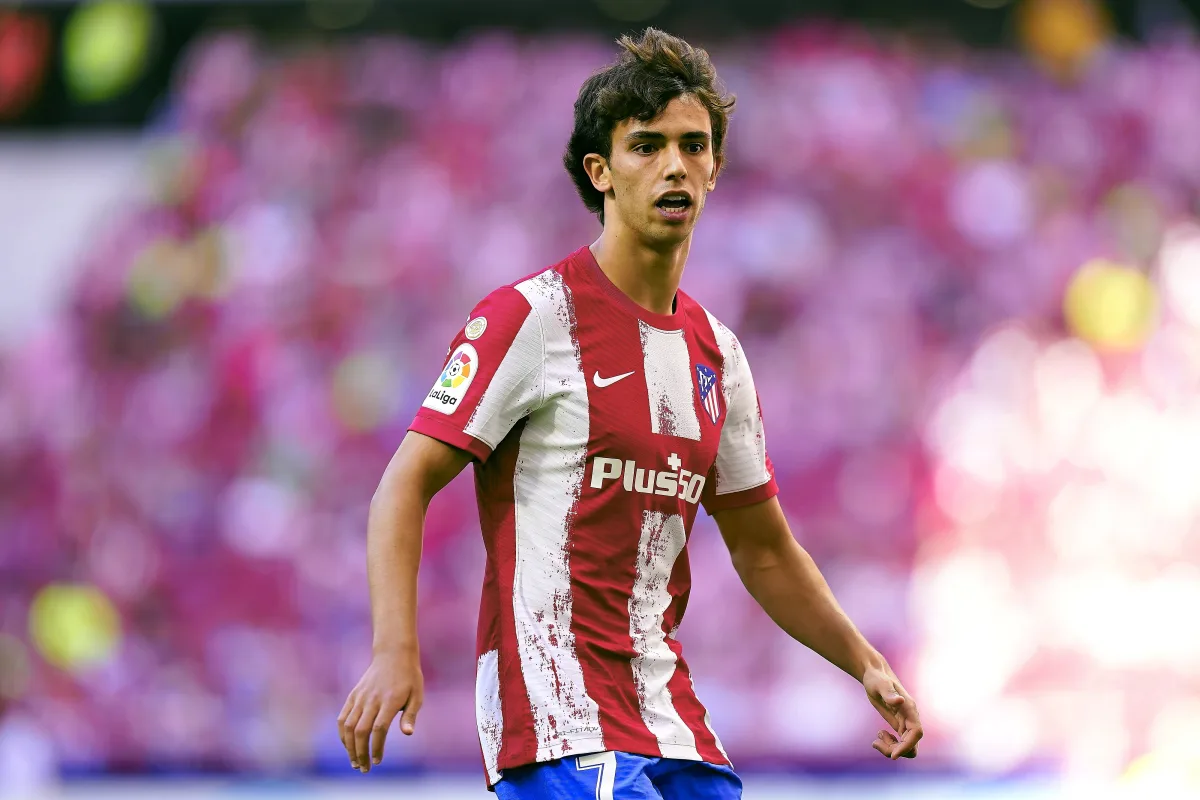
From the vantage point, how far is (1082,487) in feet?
26.0

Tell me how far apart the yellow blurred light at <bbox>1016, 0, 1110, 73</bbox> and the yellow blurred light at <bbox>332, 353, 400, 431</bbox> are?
13.8ft

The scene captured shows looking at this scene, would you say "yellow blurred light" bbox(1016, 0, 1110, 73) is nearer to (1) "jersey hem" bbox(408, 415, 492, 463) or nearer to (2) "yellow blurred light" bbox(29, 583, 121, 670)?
(2) "yellow blurred light" bbox(29, 583, 121, 670)

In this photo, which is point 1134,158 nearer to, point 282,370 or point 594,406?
point 282,370

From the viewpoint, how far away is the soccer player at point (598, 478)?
2586mm

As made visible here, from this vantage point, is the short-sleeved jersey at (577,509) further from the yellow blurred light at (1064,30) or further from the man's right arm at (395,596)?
the yellow blurred light at (1064,30)

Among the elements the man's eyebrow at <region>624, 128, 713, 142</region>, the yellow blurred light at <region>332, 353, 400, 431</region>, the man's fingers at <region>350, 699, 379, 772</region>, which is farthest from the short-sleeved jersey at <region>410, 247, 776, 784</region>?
the yellow blurred light at <region>332, 353, 400, 431</region>

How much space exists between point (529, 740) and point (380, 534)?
1.51ft

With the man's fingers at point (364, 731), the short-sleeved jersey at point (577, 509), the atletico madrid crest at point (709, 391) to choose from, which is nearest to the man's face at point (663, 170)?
the short-sleeved jersey at point (577, 509)

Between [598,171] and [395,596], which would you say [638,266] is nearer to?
[598,171]

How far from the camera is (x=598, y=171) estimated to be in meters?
2.98

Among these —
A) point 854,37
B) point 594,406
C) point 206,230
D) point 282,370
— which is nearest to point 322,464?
point 282,370

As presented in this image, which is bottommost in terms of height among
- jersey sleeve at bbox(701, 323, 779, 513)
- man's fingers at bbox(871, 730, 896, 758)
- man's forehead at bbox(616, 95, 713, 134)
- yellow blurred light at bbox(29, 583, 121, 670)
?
yellow blurred light at bbox(29, 583, 121, 670)

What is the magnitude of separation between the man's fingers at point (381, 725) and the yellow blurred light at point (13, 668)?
675cm

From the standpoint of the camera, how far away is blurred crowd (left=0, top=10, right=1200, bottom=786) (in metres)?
8.05
